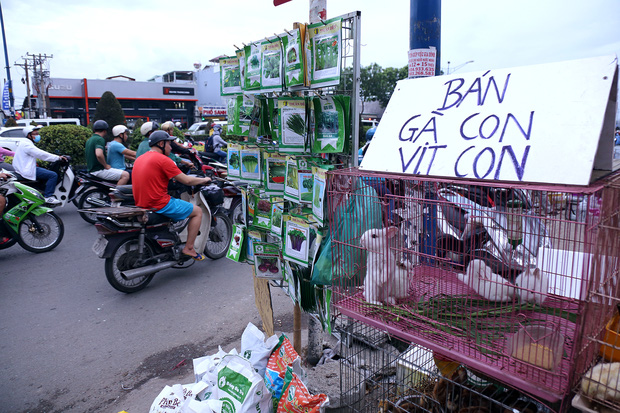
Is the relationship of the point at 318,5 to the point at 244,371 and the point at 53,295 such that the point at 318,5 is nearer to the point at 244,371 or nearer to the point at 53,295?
the point at 244,371

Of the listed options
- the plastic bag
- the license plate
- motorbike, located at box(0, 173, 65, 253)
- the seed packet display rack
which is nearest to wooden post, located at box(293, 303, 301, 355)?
the seed packet display rack

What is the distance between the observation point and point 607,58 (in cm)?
138

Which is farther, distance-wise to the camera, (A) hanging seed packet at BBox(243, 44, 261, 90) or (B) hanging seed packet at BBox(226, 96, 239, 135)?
(B) hanging seed packet at BBox(226, 96, 239, 135)

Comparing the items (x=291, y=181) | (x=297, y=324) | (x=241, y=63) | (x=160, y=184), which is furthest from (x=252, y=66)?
(x=160, y=184)

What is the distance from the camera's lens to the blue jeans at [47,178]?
22.1 feet

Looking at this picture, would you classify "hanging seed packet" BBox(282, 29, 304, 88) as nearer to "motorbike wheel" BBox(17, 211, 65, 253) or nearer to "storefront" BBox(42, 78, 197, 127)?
"motorbike wheel" BBox(17, 211, 65, 253)

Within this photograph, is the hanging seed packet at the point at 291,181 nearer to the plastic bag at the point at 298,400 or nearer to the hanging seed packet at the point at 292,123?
the hanging seed packet at the point at 292,123

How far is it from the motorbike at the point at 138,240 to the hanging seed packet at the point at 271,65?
2.41 metres

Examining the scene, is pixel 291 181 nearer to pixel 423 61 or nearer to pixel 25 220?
pixel 423 61

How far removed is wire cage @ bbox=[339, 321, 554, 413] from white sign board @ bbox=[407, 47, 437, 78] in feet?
8.10

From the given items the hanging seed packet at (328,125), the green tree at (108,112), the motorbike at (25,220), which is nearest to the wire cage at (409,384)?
the hanging seed packet at (328,125)

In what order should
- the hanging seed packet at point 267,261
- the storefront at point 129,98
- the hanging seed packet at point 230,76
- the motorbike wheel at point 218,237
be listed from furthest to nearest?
the storefront at point 129,98 → the motorbike wheel at point 218,237 → the hanging seed packet at point 230,76 → the hanging seed packet at point 267,261

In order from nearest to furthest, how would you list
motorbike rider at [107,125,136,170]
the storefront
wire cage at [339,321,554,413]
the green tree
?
wire cage at [339,321,554,413], motorbike rider at [107,125,136,170], the green tree, the storefront

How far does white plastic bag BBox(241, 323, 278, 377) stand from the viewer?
229 cm
